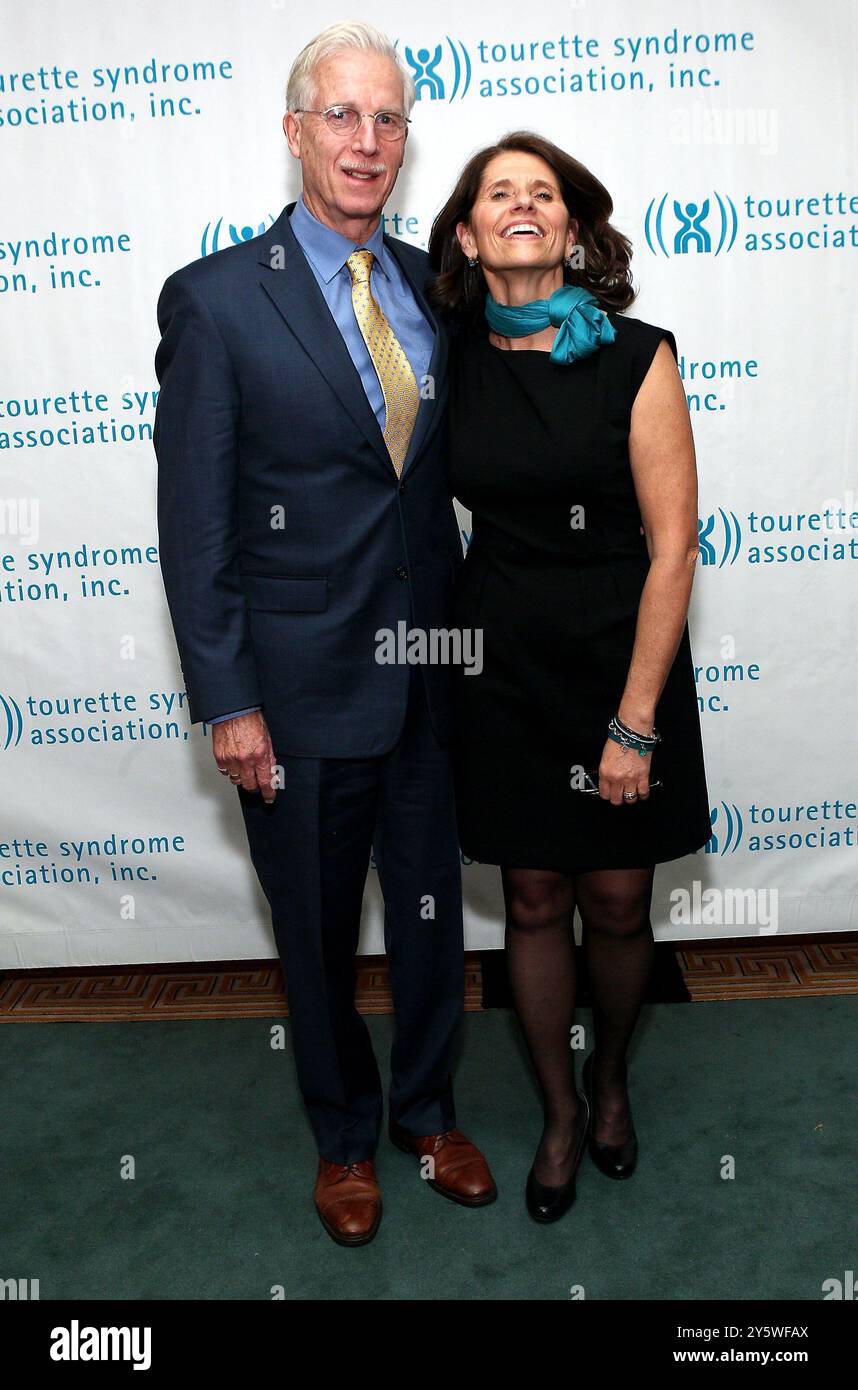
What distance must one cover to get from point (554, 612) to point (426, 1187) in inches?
43.2

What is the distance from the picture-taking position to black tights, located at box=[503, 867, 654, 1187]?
2.12m

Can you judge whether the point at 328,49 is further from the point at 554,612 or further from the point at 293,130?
the point at 554,612

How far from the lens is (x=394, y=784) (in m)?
2.13

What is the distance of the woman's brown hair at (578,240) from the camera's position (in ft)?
6.35

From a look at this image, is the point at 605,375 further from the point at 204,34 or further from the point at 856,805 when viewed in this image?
the point at 856,805

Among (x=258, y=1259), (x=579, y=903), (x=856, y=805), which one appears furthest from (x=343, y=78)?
(x=856, y=805)

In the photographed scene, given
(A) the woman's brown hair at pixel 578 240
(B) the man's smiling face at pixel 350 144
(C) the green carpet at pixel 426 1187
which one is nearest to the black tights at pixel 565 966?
(C) the green carpet at pixel 426 1187

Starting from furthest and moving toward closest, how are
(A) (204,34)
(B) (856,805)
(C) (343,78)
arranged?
(B) (856,805) < (A) (204,34) < (C) (343,78)

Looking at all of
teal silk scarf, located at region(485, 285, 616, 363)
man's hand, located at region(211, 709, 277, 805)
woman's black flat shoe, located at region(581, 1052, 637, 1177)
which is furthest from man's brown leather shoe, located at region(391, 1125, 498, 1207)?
teal silk scarf, located at region(485, 285, 616, 363)

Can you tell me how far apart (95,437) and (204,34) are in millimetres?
900

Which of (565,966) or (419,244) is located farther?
(419,244)

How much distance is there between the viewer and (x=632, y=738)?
1954mm

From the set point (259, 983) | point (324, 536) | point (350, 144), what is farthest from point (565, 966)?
point (350, 144)

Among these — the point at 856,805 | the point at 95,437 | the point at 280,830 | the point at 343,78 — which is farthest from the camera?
the point at 856,805
